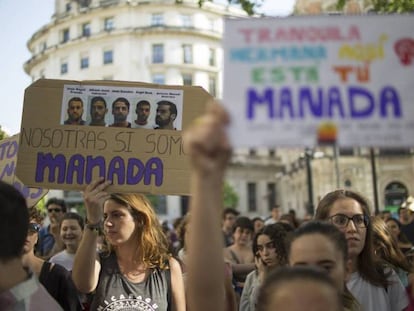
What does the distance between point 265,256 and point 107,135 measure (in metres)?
1.67

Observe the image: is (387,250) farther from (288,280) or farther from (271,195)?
(271,195)

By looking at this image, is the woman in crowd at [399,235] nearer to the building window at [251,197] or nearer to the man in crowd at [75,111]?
the man in crowd at [75,111]

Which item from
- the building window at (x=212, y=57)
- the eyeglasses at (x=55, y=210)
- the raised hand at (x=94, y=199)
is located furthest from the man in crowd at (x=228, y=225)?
the building window at (x=212, y=57)

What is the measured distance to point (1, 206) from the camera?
170cm

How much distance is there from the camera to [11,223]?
1.71 m

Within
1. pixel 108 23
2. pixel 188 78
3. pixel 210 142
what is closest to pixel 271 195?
pixel 188 78

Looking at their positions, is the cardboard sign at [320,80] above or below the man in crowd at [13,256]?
above

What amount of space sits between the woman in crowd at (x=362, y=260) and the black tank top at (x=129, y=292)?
100cm

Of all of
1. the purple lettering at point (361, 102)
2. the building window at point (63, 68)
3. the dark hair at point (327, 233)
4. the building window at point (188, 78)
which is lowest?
the dark hair at point (327, 233)

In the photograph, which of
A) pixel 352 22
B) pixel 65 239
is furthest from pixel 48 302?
pixel 65 239

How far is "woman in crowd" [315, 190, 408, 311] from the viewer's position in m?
2.78

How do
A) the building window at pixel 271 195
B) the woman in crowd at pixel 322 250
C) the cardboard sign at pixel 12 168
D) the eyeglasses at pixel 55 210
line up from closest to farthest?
the woman in crowd at pixel 322 250 < the cardboard sign at pixel 12 168 < the eyeglasses at pixel 55 210 < the building window at pixel 271 195

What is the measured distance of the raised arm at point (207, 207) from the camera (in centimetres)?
139

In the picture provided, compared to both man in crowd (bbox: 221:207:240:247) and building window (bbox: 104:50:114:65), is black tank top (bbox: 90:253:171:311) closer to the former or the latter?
man in crowd (bbox: 221:207:240:247)
